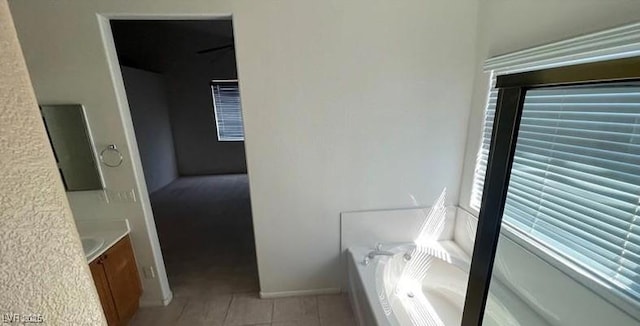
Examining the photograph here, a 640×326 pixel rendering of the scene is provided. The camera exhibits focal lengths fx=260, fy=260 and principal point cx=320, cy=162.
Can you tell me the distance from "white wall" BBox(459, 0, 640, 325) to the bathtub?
594 millimetres

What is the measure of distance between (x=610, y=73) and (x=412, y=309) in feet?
6.20

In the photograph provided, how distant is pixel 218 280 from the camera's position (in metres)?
2.58

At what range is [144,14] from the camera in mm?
1688

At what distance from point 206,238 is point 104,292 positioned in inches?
63.4

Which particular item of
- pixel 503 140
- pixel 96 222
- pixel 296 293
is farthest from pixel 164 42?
pixel 503 140

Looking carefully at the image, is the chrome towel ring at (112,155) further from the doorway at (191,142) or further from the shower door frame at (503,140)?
the shower door frame at (503,140)

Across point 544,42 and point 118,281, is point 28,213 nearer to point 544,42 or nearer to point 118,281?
point 118,281

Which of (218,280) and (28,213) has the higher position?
(28,213)

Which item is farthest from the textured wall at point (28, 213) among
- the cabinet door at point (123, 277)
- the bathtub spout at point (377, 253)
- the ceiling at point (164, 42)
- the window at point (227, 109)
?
the window at point (227, 109)

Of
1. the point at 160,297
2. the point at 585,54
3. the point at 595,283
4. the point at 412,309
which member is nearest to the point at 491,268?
the point at 595,283

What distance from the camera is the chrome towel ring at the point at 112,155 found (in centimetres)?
191

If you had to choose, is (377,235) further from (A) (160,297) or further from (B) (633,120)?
(A) (160,297)

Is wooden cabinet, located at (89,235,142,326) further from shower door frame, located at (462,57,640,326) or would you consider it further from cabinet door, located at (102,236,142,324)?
shower door frame, located at (462,57,640,326)

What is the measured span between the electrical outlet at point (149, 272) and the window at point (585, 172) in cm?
255
